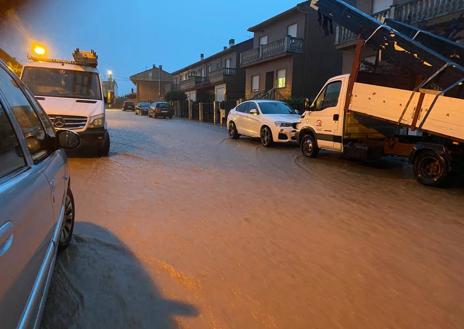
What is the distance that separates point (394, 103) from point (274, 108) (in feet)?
21.5

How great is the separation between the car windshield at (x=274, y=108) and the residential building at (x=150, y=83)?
66.6 metres

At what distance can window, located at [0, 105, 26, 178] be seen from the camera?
76.5 inches

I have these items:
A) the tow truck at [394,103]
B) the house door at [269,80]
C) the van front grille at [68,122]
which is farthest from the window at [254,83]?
the van front grille at [68,122]

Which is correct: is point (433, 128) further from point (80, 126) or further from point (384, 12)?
point (384, 12)

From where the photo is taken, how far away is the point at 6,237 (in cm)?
157

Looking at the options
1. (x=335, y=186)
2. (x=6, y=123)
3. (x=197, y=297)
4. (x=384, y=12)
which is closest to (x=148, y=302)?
(x=197, y=297)

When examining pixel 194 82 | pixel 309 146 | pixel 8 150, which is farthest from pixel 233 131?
pixel 194 82

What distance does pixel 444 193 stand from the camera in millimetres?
6766

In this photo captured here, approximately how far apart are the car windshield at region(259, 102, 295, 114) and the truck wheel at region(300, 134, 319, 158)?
2994 millimetres

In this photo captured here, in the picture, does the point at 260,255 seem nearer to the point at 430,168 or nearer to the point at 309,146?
the point at 430,168

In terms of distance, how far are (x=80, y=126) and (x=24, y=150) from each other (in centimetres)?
754

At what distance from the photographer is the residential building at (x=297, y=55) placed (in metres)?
26.8

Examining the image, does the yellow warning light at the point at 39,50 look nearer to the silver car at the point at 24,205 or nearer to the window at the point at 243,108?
the window at the point at 243,108

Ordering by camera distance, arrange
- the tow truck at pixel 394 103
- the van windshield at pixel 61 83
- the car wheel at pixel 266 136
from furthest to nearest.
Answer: the car wheel at pixel 266 136 → the van windshield at pixel 61 83 → the tow truck at pixel 394 103
